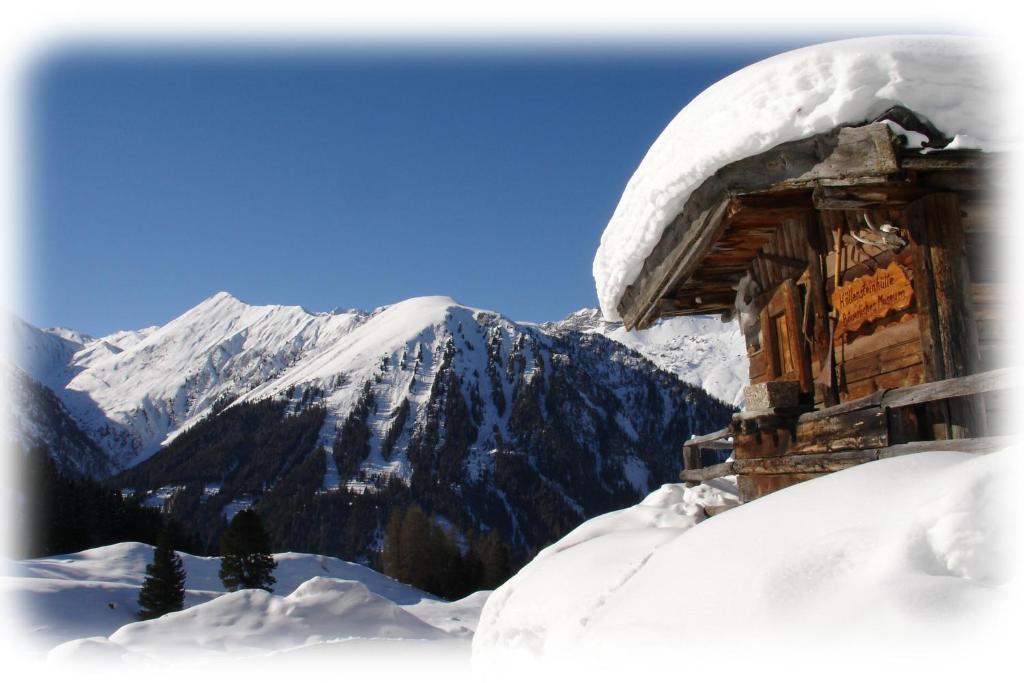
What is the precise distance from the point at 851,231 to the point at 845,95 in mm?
1469

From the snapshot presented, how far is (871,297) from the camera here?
540cm

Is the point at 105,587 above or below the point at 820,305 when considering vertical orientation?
below

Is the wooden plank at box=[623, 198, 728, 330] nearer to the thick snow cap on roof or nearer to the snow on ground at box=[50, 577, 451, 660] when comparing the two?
A: the thick snow cap on roof

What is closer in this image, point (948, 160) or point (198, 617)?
point (948, 160)

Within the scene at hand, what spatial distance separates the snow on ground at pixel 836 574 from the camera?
2.50 meters

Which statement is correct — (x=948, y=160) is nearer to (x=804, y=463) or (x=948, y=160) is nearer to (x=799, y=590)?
(x=804, y=463)

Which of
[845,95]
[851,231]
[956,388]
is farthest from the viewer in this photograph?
[851,231]

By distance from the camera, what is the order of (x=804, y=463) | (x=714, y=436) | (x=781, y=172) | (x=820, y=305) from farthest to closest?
(x=714, y=436) < (x=820, y=305) < (x=804, y=463) < (x=781, y=172)

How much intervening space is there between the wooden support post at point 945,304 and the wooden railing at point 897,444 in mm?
261

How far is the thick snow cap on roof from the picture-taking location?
4098mm

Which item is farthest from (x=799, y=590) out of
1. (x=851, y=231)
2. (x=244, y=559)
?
(x=244, y=559)

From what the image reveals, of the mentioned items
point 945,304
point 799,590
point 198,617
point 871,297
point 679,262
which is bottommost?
point 198,617

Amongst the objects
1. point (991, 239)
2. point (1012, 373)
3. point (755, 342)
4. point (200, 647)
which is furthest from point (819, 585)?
point (200, 647)

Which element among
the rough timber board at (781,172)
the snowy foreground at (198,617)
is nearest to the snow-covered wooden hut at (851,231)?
the rough timber board at (781,172)
